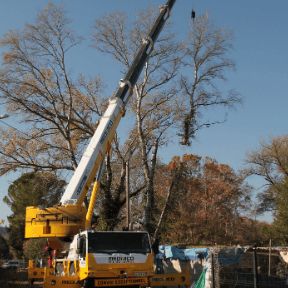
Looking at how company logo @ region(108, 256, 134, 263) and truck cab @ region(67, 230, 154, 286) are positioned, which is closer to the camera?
truck cab @ region(67, 230, 154, 286)

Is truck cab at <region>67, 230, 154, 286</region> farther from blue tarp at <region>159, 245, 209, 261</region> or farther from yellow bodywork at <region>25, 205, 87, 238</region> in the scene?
blue tarp at <region>159, 245, 209, 261</region>

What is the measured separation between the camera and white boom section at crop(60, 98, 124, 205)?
1742 centimetres

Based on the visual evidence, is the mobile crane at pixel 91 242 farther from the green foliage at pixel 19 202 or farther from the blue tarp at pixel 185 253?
the green foliage at pixel 19 202

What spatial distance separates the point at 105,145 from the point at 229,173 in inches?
1654

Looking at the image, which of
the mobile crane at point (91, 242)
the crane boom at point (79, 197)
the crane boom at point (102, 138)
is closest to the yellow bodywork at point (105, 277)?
the mobile crane at point (91, 242)

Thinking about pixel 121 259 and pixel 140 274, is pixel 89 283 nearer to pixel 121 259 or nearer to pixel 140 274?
pixel 121 259

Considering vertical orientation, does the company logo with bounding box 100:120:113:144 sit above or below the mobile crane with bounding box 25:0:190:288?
above

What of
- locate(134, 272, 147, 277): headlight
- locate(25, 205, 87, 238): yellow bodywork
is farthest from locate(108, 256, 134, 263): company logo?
locate(25, 205, 87, 238): yellow bodywork

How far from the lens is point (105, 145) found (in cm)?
1925

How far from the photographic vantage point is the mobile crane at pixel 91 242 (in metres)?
15.1

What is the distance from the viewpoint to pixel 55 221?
16750mm

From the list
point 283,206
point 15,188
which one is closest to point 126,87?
point 283,206

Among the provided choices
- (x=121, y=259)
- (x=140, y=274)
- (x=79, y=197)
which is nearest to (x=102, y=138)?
(x=79, y=197)

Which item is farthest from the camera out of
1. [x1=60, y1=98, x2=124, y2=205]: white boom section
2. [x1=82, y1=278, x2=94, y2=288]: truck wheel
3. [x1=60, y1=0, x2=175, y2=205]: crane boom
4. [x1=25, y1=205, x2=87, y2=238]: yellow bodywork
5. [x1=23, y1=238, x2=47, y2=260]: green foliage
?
[x1=23, y1=238, x2=47, y2=260]: green foliage
